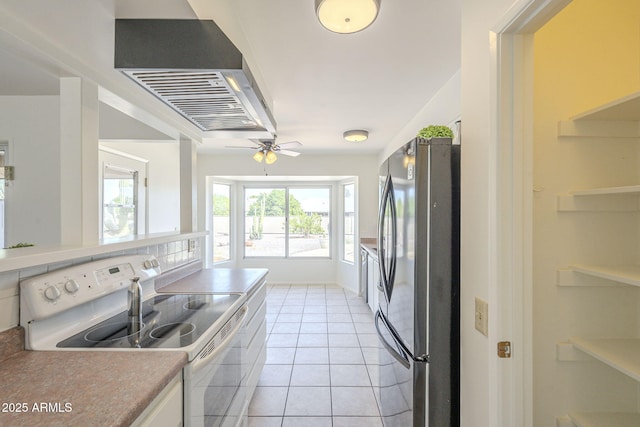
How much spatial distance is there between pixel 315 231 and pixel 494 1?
4.88 metres

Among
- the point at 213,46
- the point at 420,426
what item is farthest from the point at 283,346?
the point at 213,46

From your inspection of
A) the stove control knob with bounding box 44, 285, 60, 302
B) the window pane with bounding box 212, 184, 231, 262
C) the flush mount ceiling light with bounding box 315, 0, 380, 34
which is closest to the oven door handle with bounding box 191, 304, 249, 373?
the stove control knob with bounding box 44, 285, 60, 302

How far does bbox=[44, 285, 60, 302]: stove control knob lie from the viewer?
3.46ft

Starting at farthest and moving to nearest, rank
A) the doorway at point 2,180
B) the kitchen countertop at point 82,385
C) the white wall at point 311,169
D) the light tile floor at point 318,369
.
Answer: the white wall at point 311,169 → the doorway at point 2,180 → the light tile floor at point 318,369 → the kitchen countertop at point 82,385

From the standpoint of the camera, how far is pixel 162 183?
424 centimetres

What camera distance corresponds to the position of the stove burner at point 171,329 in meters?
1.19

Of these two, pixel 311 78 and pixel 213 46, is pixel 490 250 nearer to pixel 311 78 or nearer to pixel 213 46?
pixel 213 46

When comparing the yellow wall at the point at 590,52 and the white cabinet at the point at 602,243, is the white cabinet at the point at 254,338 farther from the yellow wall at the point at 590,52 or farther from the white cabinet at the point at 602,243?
the yellow wall at the point at 590,52

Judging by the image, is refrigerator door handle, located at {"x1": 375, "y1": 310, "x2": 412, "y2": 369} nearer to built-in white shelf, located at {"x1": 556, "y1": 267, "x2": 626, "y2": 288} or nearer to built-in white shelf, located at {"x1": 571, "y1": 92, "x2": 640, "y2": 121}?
built-in white shelf, located at {"x1": 556, "y1": 267, "x2": 626, "y2": 288}

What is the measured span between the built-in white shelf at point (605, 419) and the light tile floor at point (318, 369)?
1.23 m

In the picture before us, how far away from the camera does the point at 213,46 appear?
1.31 metres

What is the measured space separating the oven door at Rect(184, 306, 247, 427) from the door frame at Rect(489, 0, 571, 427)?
1083mm

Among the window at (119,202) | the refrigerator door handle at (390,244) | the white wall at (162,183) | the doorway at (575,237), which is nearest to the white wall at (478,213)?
the doorway at (575,237)

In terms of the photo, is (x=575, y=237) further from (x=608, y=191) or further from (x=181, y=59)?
(x=181, y=59)
